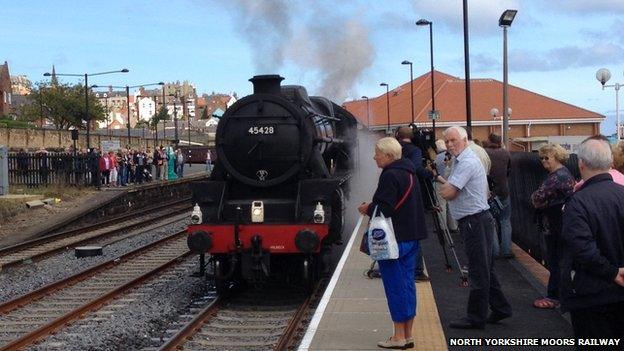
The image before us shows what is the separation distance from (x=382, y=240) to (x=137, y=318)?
4567 millimetres

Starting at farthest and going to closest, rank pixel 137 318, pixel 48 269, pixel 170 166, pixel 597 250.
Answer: pixel 170 166 < pixel 48 269 < pixel 137 318 < pixel 597 250

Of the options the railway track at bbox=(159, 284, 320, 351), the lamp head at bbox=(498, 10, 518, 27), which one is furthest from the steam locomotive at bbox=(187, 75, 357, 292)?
the lamp head at bbox=(498, 10, 518, 27)

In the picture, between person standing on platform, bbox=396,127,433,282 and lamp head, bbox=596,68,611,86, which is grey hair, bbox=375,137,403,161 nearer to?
person standing on platform, bbox=396,127,433,282

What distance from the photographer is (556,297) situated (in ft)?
25.5

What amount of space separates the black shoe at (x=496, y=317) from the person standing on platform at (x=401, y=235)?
1.15m

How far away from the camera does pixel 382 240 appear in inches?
237

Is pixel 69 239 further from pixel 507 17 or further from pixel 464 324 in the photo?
pixel 464 324

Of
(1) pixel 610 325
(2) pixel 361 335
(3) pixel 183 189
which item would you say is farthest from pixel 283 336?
(3) pixel 183 189

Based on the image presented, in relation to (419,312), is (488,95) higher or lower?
higher

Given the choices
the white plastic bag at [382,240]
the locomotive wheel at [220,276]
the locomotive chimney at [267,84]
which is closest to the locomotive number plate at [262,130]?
the locomotive chimney at [267,84]

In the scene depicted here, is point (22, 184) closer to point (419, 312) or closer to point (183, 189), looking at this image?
point (183, 189)

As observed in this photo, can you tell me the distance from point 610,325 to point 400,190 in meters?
2.23

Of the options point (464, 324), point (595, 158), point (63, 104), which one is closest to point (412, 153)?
point (464, 324)

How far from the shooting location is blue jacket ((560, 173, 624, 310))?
13.3ft
